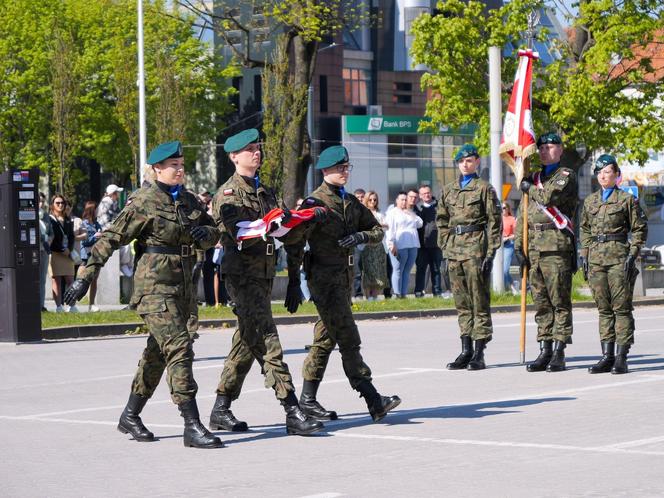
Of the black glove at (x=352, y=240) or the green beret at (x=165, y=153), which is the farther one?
the black glove at (x=352, y=240)

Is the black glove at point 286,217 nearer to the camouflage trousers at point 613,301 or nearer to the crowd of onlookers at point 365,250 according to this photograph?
the camouflage trousers at point 613,301

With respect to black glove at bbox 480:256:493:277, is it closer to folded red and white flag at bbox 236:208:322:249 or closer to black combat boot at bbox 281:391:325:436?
folded red and white flag at bbox 236:208:322:249

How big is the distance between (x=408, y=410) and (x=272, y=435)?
4.85 feet

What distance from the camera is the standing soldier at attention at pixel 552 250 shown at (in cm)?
1303

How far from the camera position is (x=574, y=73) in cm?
3459

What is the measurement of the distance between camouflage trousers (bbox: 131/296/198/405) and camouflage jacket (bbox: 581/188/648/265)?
531cm

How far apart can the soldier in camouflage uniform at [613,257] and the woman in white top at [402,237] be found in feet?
36.9

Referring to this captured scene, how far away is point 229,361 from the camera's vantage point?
9.41 m

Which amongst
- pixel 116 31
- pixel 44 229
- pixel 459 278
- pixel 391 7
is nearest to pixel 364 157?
pixel 391 7

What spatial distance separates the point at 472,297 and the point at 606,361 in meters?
1.47

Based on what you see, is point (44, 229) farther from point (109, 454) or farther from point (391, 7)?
point (391, 7)

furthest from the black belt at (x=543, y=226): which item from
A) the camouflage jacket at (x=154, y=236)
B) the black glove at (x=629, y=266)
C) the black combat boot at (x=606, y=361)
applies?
the camouflage jacket at (x=154, y=236)

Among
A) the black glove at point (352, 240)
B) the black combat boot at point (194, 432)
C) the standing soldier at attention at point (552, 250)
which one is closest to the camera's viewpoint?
the black combat boot at point (194, 432)

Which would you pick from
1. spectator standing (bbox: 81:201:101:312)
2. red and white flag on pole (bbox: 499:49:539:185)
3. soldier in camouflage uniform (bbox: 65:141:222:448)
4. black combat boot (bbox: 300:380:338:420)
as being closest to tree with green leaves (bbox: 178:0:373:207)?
spectator standing (bbox: 81:201:101:312)
